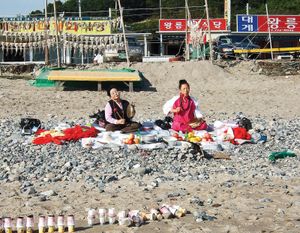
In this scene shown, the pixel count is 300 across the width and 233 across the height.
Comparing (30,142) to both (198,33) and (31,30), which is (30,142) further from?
(31,30)

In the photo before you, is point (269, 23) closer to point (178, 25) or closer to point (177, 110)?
point (178, 25)

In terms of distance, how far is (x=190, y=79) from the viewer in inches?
931

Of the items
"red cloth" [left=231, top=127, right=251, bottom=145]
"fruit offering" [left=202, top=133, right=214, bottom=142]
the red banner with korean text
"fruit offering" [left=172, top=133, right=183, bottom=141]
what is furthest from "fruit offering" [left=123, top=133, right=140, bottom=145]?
the red banner with korean text

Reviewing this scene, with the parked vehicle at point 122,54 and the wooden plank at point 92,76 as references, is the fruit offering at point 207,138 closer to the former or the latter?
the wooden plank at point 92,76

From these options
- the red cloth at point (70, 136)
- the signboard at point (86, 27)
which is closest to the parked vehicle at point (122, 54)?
the signboard at point (86, 27)

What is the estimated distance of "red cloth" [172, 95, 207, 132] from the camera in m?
10.8

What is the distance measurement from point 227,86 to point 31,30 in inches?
704

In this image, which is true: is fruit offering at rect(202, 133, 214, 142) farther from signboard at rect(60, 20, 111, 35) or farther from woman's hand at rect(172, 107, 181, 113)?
signboard at rect(60, 20, 111, 35)

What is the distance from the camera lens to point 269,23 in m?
41.7

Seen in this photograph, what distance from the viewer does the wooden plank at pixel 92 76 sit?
1992 cm

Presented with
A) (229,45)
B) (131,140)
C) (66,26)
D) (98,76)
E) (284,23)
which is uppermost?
(66,26)

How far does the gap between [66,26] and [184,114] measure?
2780 centimetres

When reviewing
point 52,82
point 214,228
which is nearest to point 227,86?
point 52,82

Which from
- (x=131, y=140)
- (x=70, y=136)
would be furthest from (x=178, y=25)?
(x=131, y=140)
